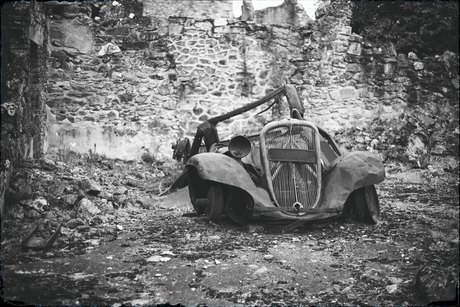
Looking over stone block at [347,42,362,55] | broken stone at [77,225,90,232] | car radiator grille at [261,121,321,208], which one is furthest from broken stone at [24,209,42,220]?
stone block at [347,42,362,55]

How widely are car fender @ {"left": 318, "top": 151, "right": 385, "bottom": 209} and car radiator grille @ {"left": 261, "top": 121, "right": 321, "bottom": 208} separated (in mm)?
151

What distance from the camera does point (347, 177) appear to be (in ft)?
16.6

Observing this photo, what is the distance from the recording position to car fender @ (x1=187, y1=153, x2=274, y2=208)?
4.77 metres

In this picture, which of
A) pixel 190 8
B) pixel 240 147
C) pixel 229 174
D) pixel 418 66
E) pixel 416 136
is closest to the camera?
pixel 229 174

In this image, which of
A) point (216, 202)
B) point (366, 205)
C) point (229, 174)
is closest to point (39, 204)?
point (216, 202)

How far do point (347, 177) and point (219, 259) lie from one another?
6.21 ft

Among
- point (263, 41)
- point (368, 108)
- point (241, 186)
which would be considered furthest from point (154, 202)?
point (368, 108)

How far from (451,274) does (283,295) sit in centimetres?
111

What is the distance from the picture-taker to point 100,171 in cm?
819

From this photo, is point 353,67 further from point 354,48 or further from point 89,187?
point 89,187

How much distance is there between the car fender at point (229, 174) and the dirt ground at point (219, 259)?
39 cm

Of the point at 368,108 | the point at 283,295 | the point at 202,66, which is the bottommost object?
the point at 283,295

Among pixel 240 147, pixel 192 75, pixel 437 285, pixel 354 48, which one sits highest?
pixel 354 48

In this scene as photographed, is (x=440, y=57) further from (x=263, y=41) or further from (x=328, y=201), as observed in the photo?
(x=328, y=201)
